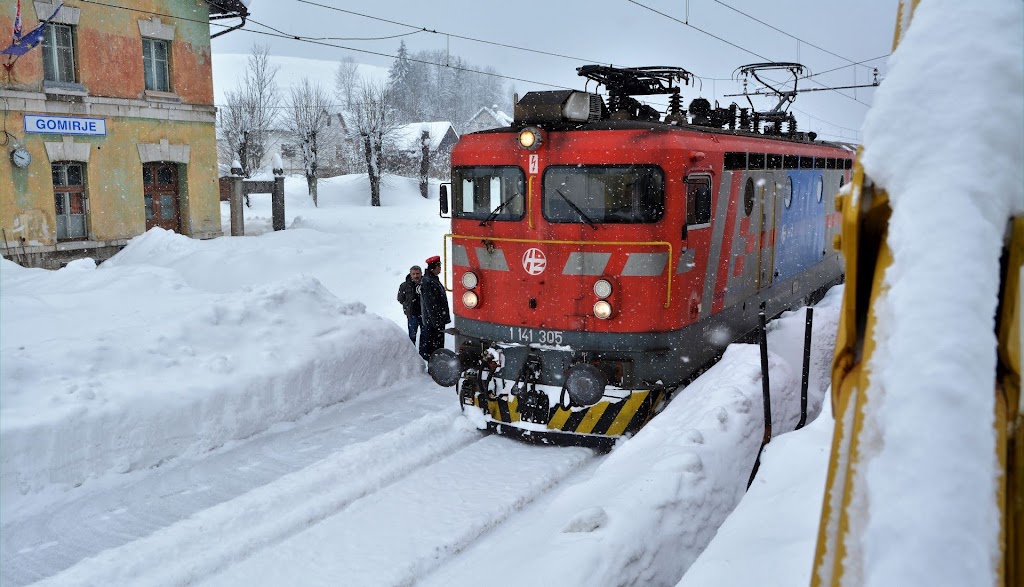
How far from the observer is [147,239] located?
696 inches

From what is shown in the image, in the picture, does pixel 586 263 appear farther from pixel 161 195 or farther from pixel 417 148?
pixel 417 148

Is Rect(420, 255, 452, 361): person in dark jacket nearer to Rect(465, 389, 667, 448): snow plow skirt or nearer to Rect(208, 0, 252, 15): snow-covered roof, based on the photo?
Rect(465, 389, 667, 448): snow plow skirt

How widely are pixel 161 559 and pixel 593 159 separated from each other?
4850mm

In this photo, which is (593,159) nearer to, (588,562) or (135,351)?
(588,562)

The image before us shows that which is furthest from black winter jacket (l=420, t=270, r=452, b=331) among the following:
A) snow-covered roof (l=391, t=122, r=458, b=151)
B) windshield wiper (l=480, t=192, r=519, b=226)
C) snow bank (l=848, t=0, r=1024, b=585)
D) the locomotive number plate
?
snow-covered roof (l=391, t=122, r=458, b=151)

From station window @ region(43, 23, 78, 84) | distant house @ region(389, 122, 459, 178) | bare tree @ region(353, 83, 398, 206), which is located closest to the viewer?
station window @ region(43, 23, 78, 84)

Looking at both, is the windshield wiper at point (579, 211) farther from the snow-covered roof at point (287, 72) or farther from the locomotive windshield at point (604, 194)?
the snow-covered roof at point (287, 72)

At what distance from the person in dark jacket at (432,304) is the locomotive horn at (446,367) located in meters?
2.31

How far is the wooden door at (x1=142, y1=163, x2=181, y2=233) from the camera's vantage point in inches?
782

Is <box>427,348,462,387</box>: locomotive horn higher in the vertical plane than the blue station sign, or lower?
lower

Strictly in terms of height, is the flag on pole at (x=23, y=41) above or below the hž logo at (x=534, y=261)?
above

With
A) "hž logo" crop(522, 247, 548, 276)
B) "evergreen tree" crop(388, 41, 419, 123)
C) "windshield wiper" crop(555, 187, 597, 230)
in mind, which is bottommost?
"hž logo" crop(522, 247, 548, 276)

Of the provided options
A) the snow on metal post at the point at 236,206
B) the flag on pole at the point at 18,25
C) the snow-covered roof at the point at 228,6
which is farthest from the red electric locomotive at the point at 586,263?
the snow on metal post at the point at 236,206

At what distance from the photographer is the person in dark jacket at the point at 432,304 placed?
34.5ft
